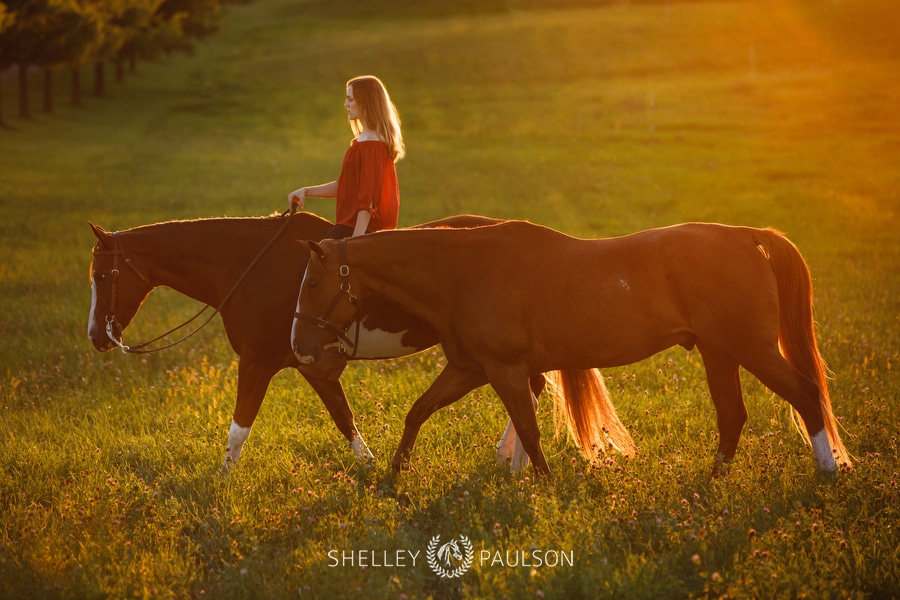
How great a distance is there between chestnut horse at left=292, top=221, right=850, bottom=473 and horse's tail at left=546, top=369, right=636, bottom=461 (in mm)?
657

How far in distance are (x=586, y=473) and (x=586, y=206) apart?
679 inches

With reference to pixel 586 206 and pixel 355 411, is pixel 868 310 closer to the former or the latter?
pixel 355 411

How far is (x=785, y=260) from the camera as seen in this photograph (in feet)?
22.2

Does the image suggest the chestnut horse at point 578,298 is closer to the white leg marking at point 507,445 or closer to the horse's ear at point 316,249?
the horse's ear at point 316,249

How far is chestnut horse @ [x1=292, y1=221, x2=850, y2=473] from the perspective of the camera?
6488mm

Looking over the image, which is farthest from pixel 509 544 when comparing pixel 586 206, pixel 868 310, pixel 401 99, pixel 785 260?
pixel 401 99

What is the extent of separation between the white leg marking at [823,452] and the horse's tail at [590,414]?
137 centimetres

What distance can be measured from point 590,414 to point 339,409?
2.07 meters

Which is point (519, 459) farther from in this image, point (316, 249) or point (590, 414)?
point (316, 249)

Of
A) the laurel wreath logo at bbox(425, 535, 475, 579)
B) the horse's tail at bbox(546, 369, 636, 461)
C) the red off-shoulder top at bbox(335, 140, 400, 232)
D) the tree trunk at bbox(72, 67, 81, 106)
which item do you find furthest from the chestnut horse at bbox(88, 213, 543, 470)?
the tree trunk at bbox(72, 67, 81, 106)

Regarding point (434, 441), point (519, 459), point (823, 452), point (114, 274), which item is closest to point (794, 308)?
point (823, 452)

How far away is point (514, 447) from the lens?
24.1ft

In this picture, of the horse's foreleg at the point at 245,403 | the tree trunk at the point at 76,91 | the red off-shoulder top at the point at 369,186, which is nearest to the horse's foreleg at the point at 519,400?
the red off-shoulder top at the point at 369,186

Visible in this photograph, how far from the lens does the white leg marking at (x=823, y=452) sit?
646cm
